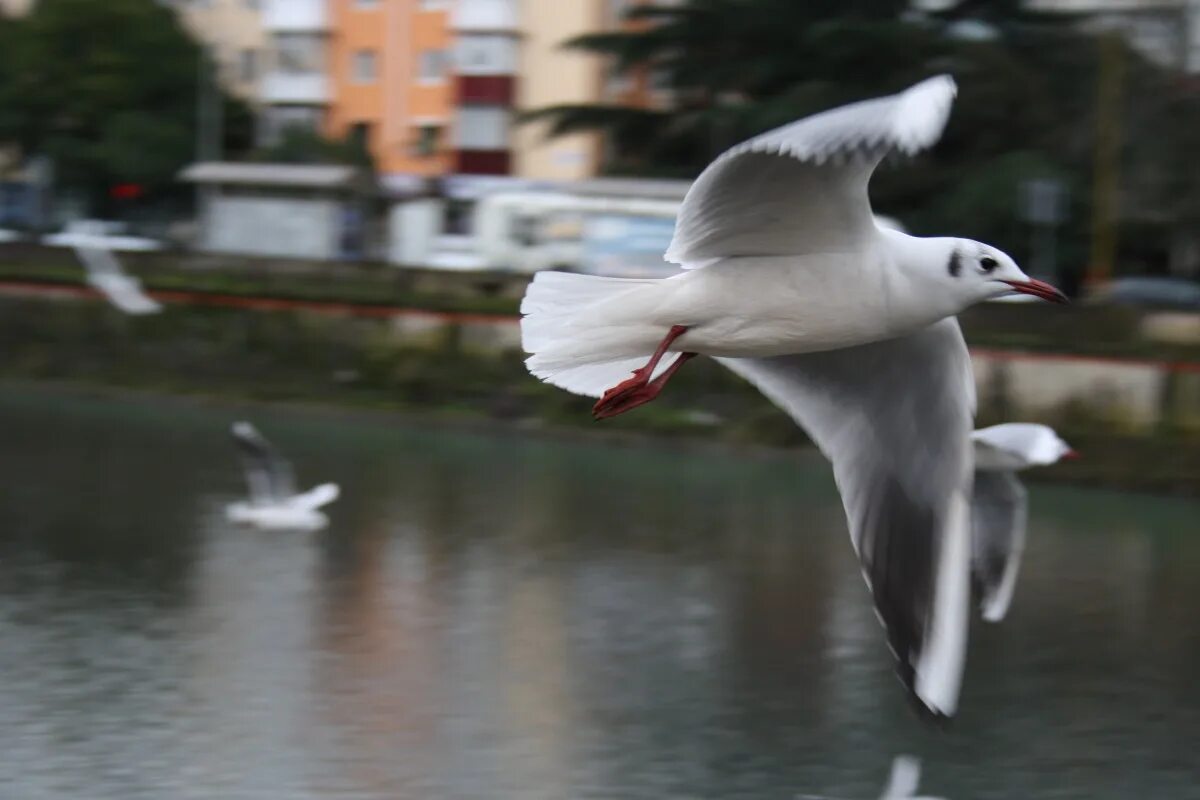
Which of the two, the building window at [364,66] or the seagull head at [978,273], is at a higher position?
the seagull head at [978,273]

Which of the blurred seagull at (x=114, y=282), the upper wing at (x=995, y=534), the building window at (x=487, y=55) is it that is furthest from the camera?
the building window at (x=487, y=55)

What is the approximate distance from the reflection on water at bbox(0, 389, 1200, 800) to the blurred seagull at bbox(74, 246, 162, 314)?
5.88 m

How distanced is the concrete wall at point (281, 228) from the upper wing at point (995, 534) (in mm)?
26215

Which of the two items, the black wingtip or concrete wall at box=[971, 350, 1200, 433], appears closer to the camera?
the black wingtip

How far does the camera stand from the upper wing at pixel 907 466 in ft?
19.6

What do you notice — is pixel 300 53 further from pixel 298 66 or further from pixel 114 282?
pixel 114 282

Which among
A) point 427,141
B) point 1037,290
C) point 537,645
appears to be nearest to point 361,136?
point 427,141

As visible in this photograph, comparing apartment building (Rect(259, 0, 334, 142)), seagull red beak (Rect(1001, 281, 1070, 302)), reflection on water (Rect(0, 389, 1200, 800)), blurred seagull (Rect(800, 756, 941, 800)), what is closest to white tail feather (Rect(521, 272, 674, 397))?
seagull red beak (Rect(1001, 281, 1070, 302))

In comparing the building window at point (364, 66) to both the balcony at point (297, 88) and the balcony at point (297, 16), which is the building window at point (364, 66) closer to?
the balcony at point (297, 88)

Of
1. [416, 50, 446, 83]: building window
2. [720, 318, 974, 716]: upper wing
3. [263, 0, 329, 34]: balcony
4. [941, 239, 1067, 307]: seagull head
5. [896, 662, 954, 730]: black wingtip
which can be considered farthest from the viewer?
[263, 0, 329, 34]: balcony

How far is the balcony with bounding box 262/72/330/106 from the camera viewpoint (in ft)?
148

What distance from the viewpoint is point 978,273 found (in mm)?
5789

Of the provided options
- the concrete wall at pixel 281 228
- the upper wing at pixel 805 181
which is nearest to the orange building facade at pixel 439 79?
the concrete wall at pixel 281 228

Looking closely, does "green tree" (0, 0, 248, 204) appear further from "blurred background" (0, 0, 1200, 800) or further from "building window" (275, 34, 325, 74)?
"building window" (275, 34, 325, 74)
